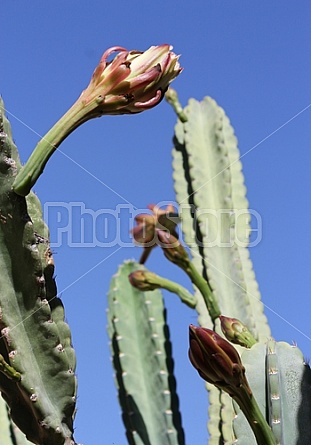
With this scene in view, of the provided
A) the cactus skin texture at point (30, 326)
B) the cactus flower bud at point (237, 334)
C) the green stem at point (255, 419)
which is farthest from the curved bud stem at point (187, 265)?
the cactus skin texture at point (30, 326)

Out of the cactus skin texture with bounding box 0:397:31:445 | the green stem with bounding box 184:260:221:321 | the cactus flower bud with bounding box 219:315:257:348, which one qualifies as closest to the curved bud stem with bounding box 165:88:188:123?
the green stem with bounding box 184:260:221:321

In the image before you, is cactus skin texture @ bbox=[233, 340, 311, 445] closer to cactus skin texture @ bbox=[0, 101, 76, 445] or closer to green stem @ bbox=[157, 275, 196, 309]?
cactus skin texture @ bbox=[0, 101, 76, 445]

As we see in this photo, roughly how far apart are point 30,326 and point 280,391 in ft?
1.90

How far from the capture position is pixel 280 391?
1.65m

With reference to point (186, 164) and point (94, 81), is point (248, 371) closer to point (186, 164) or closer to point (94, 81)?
point (94, 81)

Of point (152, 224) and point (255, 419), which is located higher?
point (152, 224)

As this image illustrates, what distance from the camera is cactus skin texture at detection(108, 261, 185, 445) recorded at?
102 inches

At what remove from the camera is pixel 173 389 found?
2.63m

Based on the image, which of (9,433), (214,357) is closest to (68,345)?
(214,357)

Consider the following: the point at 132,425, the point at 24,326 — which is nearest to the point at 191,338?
the point at 24,326

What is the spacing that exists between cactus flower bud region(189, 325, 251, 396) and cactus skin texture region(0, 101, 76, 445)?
0.24 metres

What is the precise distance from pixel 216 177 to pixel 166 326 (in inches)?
23.0

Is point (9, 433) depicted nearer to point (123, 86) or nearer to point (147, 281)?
point (147, 281)

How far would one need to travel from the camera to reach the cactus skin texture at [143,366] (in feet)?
8.50
